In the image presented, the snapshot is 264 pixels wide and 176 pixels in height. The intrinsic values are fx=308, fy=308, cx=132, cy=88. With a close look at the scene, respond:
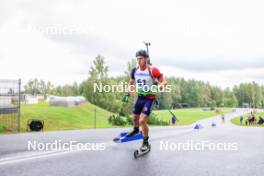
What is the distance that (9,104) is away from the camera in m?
19.4

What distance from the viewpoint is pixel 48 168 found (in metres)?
4.52

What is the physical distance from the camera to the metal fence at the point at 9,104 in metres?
16.8

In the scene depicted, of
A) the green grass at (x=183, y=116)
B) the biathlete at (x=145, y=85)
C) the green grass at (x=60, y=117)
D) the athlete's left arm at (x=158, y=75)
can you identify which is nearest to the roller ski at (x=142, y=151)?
the biathlete at (x=145, y=85)

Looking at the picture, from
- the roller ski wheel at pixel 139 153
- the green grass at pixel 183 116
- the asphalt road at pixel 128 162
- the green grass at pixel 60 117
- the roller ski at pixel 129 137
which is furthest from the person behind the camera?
the green grass at pixel 183 116

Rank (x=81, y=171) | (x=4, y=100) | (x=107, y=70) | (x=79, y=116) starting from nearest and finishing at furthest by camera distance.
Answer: (x=81, y=171), (x=4, y=100), (x=79, y=116), (x=107, y=70)

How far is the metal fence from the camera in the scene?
1680cm

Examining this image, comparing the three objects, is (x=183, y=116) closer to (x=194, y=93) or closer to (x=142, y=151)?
(x=194, y=93)

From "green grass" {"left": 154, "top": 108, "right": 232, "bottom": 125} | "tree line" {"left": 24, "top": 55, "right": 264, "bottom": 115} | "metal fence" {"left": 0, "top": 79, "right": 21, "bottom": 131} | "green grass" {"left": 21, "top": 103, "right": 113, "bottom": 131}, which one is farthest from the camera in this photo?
"tree line" {"left": 24, "top": 55, "right": 264, "bottom": 115}

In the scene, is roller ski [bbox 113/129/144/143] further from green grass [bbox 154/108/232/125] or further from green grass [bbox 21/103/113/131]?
green grass [bbox 154/108/232/125]

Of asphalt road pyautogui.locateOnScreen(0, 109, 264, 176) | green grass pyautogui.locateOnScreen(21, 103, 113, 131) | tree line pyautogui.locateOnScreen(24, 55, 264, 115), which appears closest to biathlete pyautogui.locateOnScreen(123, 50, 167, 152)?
asphalt road pyautogui.locateOnScreen(0, 109, 264, 176)

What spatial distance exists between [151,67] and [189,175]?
8.87ft

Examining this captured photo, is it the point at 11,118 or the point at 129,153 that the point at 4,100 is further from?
the point at 129,153

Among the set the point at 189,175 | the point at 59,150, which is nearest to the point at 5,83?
the point at 59,150

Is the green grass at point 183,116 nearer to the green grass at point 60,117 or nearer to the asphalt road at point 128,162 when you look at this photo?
the green grass at point 60,117
